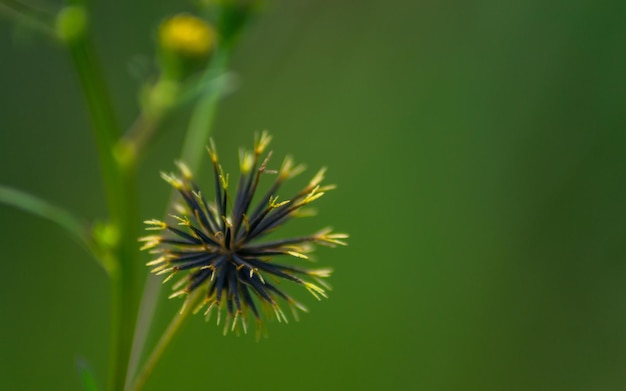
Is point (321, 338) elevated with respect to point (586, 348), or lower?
elevated

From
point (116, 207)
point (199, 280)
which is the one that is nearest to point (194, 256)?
point (199, 280)

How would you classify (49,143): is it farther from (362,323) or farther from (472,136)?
(472,136)

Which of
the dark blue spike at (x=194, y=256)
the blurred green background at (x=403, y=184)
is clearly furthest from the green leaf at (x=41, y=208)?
the blurred green background at (x=403, y=184)

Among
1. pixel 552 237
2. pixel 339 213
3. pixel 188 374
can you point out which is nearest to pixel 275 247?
pixel 188 374

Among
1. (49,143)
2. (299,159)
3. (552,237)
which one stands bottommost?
(552,237)

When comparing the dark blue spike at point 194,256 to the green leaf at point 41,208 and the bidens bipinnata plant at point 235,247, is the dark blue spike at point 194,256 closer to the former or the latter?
the bidens bipinnata plant at point 235,247
